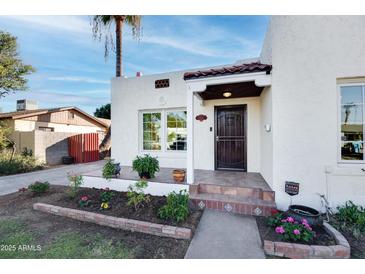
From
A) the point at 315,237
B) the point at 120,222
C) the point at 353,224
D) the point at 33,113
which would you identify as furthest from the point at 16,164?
the point at 353,224

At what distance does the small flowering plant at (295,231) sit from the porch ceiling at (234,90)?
10.5 ft

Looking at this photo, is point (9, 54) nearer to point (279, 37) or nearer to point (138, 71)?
point (138, 71)

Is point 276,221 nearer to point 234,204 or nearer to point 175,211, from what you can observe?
point 234,204

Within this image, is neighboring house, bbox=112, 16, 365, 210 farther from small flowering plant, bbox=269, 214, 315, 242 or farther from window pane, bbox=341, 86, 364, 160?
small flowering plant, bbox=269, 214, 315, 242

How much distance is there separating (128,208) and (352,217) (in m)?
4.44

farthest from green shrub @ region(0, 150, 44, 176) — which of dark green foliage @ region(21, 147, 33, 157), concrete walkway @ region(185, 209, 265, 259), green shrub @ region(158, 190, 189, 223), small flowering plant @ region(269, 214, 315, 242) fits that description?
small flowering plant @ region(269, 214, 315, 242)

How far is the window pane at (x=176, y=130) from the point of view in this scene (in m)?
6.91

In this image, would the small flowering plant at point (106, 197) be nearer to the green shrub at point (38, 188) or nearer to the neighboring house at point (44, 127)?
the green shrub at point (38, 188)

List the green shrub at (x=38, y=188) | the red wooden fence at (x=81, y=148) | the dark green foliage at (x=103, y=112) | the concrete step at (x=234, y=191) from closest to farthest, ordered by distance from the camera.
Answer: the concrete step at (x=234, y=191), the green shrub at (x=38, y=188), the red wooden fence at (x=81, y=148), the dark green foliage at (x=103, y=112)

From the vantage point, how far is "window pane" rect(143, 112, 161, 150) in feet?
23.8

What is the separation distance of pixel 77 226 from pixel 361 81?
6.52 m

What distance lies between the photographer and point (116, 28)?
910cm

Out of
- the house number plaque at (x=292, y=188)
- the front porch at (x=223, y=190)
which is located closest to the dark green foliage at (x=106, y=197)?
the front porch at (x=223, y=190)
